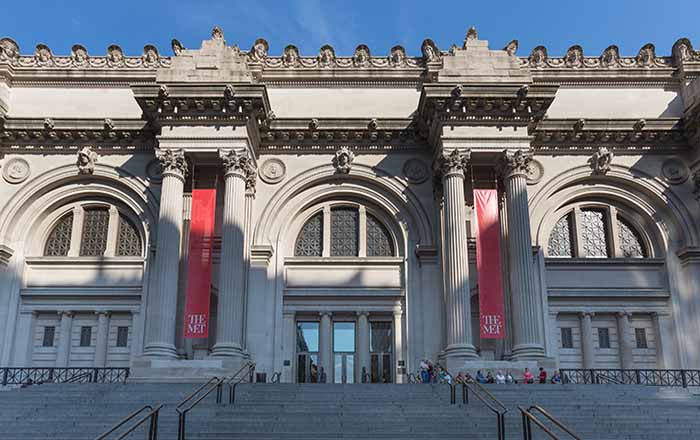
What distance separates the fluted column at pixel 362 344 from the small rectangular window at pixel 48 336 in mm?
12099

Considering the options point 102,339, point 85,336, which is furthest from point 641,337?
point 85,336

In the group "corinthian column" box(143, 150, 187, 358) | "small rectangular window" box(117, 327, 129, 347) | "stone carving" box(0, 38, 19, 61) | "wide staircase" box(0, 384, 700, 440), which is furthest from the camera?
"stone carving" box(0, 38, 19, 61)

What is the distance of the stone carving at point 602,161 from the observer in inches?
1185

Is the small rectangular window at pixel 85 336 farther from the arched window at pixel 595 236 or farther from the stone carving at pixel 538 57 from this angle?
the stone carving at pixel 538 57

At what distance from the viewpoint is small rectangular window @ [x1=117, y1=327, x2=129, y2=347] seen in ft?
94.4

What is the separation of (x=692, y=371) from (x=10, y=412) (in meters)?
22.5

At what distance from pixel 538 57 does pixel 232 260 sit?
16.2 m

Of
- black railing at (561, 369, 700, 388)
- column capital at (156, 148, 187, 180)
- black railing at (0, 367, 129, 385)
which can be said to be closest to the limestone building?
column capital at (156, 148, 187, 180)

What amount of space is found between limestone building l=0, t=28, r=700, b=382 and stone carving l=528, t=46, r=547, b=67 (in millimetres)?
243

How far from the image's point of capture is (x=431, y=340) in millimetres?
28094

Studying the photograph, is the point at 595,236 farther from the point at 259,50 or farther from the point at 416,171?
the point at 259,50

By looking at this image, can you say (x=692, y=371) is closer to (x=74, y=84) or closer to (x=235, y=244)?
(x=235, y=244)

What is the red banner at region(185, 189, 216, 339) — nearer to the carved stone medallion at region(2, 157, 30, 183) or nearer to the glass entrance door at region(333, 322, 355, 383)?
the glass entrance door at region(333, 322, 355, 383)

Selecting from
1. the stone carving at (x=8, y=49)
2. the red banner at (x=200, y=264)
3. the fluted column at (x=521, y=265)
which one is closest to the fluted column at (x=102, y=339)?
the red banner at (x=200, y=264)
